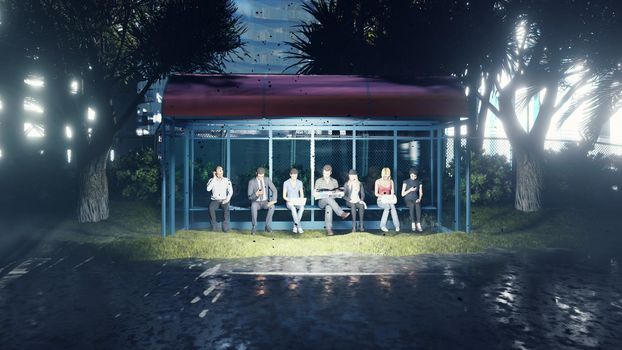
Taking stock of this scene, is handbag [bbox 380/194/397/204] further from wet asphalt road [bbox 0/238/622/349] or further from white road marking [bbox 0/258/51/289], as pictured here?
white road marking [bbox 0/258/51/289]

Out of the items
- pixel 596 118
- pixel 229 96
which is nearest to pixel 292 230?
pixel 229 96

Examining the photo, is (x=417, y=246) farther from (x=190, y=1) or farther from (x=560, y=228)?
(x=190, y=1)

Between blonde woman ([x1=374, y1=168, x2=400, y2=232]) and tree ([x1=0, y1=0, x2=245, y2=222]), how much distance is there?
16.9 ft

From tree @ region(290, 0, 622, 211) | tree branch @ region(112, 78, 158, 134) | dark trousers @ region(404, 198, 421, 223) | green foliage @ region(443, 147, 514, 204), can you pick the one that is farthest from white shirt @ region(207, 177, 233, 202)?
green foliage @ region(443, 147, 514, 204)

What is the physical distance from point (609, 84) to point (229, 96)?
7442 millimetres

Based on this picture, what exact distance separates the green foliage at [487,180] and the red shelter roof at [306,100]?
A: 4.66 m

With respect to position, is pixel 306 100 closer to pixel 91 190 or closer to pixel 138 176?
pixel 91 190

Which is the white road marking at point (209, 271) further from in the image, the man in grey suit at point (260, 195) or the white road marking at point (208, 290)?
the man in grey suit at point (260, 195)

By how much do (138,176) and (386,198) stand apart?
7761 mm

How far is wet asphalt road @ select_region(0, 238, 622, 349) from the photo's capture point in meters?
5.28

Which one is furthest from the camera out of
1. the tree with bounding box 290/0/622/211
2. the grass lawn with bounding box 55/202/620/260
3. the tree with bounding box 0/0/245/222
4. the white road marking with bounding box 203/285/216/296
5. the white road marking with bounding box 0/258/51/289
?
the tree with bounding box 0/0/245/222

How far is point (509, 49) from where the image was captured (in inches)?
589

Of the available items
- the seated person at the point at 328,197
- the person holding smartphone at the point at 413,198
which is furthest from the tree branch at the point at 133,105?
the person holding smartphone at the point at 413,198

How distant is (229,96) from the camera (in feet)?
39.8
